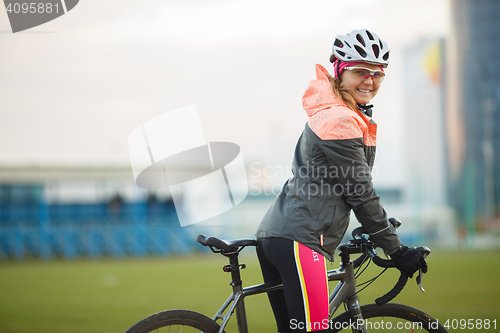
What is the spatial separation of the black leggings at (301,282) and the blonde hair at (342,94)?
0.73 meters

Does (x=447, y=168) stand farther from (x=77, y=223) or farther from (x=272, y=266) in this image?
(x=272, y=266)

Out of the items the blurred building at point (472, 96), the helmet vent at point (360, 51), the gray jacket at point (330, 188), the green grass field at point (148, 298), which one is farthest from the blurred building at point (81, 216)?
the blurred building at point (472, 96)

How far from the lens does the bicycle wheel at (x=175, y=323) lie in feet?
7.96

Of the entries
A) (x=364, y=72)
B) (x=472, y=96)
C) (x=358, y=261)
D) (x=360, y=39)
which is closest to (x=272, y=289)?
(x=358, y=261)

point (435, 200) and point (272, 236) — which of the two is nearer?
point (272, 236)

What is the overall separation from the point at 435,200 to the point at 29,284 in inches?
2675

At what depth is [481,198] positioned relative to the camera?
6325 centimetres

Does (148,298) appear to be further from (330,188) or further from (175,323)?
(330,188)

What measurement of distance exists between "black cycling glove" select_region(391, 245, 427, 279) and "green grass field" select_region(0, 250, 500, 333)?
141cm

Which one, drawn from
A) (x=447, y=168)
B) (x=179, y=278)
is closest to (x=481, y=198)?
(x=447, y=168)

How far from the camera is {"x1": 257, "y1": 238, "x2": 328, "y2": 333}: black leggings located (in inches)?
98.9

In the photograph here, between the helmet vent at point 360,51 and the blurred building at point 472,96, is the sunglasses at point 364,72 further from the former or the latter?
the blurred building at point 472,96

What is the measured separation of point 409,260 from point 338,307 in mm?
466

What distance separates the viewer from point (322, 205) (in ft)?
8.18
